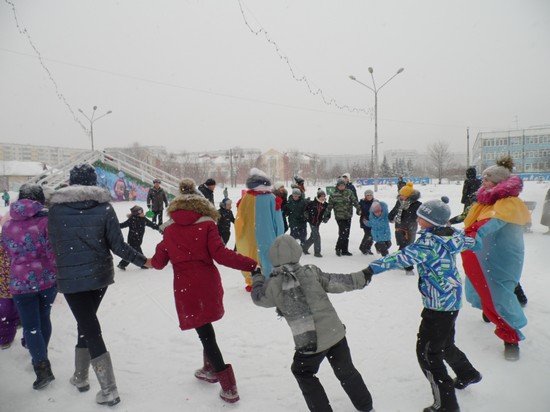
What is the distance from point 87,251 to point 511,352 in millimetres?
4117

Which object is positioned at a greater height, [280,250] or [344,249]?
[280,250]

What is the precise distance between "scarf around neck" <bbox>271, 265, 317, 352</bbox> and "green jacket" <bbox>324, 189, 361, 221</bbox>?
5.87 m

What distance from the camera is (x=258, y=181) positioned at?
514 cm

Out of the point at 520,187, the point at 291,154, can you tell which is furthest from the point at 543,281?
the point at 291,154

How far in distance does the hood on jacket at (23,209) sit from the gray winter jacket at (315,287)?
7.89ft

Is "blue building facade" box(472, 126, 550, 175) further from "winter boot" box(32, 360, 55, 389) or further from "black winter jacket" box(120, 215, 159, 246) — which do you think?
"winter boot" box(32, 360, 55, 389)

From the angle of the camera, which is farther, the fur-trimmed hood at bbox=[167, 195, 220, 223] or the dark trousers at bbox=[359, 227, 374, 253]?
the dark trousers at bbox=[359, 227, 374, 253]

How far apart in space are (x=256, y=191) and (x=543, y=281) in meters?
5.00

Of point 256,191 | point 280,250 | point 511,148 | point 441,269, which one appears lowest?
point 441,269

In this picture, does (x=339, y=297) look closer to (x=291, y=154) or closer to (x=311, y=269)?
(x=311, y=269)

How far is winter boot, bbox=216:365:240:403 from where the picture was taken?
2928mm

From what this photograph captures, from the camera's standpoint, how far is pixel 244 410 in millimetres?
2846

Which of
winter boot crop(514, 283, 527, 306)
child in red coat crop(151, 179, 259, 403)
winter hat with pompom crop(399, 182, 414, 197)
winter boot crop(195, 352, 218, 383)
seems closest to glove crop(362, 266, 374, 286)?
child in red coat crop(151, 179, 259, 403)

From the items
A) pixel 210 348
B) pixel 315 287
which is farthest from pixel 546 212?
pixel 210 348
